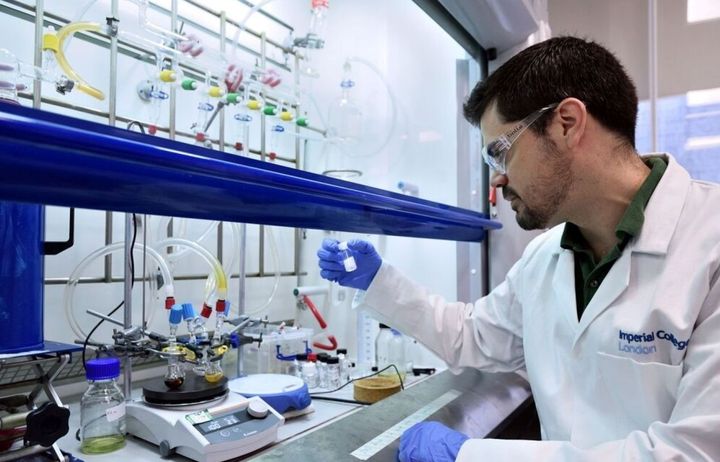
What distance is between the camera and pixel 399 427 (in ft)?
3.57

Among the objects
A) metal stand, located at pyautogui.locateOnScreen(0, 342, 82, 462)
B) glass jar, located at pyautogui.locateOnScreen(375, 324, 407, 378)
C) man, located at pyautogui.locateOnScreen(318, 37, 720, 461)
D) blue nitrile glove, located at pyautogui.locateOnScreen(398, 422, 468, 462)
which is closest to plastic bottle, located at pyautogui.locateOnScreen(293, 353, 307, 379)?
glass jar, located at pyautogui.locateOnScreen(375, 324, 407, 378)

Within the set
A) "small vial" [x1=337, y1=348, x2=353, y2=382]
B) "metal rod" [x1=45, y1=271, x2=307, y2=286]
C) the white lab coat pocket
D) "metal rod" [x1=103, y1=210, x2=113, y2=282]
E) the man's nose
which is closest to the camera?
the white lab coat pocket

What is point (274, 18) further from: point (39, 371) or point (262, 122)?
point (39, 371)

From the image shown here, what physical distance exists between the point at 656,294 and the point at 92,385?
1172 millimetres

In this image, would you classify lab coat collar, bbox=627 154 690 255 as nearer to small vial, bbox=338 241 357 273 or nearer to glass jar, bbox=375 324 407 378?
small vial, bbox=338 241 357 273

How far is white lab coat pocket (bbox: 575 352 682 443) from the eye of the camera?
3.00 ft

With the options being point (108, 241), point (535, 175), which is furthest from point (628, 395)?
point (108, 241)

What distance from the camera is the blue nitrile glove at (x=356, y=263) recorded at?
123 cm

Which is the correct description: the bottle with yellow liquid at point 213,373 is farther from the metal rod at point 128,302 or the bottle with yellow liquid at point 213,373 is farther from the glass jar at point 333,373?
the glass jar at point 333,373

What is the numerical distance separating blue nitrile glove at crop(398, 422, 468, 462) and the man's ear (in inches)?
26.5

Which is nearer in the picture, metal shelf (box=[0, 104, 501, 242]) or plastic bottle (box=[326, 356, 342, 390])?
metal shelf (box=[0, 104, 501, 242])

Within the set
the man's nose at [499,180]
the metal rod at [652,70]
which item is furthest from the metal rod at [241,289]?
the metal rod at [652,70]

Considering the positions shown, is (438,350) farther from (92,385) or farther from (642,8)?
(642,8)

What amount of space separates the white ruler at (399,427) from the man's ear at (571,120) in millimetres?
716
